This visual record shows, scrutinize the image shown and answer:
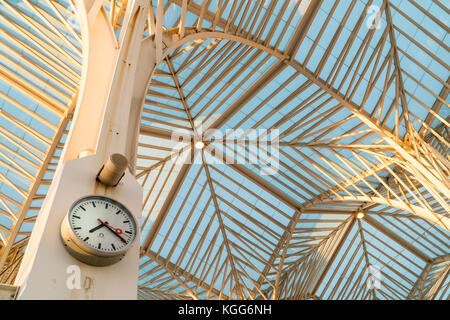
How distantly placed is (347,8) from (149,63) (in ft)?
43.2

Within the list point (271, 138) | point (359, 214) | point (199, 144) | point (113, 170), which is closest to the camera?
point (113, 170)

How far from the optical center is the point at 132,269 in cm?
614

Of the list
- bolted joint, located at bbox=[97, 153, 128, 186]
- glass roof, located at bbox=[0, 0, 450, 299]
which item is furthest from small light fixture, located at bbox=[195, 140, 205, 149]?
bolted joint, located at bbox=[97, 153, 128, 186]

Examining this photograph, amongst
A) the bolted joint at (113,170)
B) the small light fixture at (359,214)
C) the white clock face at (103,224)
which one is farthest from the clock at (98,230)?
the small light fixture at (359,214)

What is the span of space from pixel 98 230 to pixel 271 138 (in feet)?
68.1

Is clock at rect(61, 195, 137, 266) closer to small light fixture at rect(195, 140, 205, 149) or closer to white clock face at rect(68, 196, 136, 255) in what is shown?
white clock face at rect(68, 196, 136, 255)

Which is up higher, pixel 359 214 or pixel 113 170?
pixel 359 214

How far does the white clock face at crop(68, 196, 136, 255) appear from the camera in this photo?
588 centimetres

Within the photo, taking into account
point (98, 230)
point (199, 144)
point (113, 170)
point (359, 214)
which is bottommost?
point (98, 230)

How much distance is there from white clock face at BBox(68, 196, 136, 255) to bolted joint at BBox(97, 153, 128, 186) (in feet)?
1.16

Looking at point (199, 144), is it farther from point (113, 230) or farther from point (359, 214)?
point (113, 230)

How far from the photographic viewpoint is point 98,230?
6098 millimetres

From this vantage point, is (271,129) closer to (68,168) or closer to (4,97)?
(4,97)

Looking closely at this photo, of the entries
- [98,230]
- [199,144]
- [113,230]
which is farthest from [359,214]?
[98,230]
